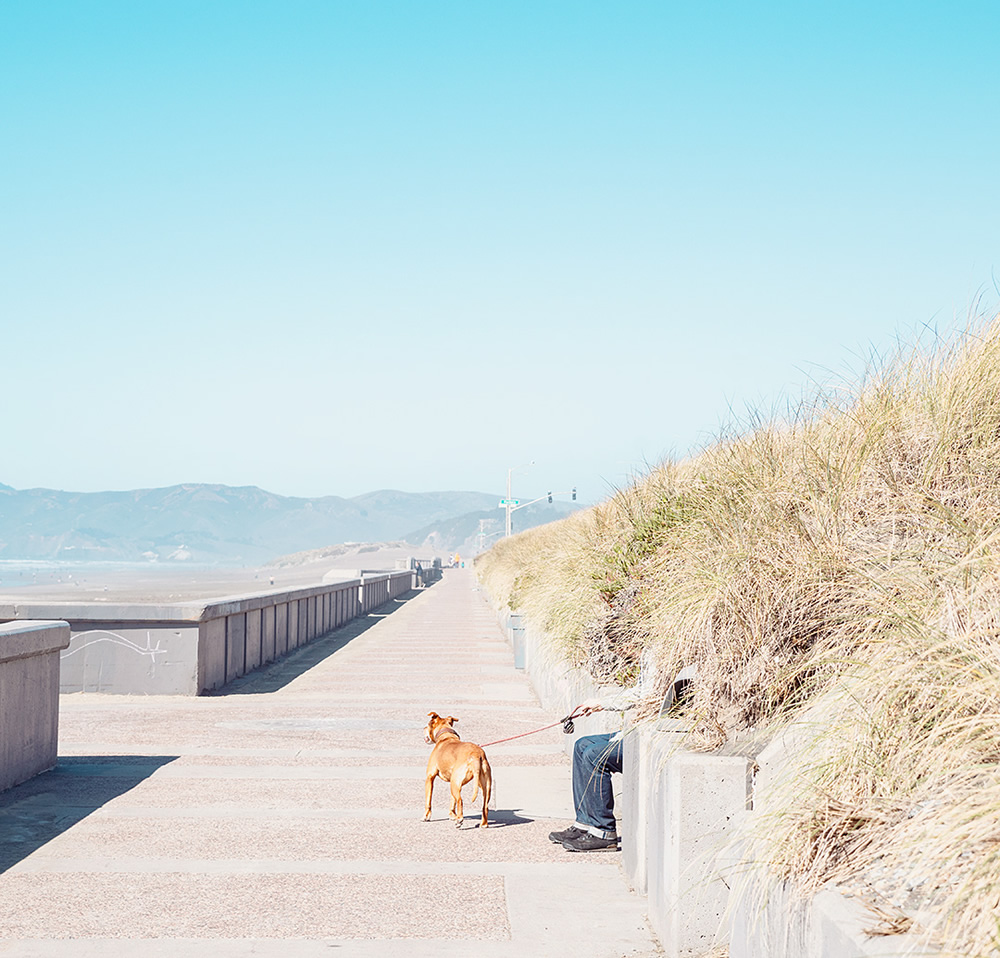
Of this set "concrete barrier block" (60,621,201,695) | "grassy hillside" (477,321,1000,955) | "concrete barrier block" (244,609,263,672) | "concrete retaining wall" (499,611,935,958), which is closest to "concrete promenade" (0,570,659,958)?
"concrete retaining wall" (499,611,935,958)

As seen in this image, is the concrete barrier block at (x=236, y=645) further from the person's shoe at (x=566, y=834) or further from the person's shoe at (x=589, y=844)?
the person's shoe at (x=589, y=844)

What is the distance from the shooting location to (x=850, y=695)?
3475 mm

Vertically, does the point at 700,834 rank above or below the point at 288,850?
above

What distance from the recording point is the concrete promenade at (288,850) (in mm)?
5027

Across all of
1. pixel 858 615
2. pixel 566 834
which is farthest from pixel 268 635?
pixel 858 615

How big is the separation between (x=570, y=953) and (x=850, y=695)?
2.16 m

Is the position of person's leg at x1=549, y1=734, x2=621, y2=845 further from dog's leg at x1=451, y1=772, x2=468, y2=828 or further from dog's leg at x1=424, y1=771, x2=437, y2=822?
dog's leg at x1=424, y1=771, x2=437, y2=822

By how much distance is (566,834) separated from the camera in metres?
6.67

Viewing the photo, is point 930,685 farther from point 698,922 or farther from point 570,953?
point 570,953

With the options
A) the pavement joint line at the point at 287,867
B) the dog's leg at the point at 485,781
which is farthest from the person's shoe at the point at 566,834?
the dog's leg at the point at 485,781

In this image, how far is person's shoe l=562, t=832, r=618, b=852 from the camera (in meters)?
6.56

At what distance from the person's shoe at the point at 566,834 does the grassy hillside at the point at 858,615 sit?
132cm

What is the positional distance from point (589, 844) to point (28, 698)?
4414 millimetres

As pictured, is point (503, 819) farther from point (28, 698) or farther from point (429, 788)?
point (28, 698)
